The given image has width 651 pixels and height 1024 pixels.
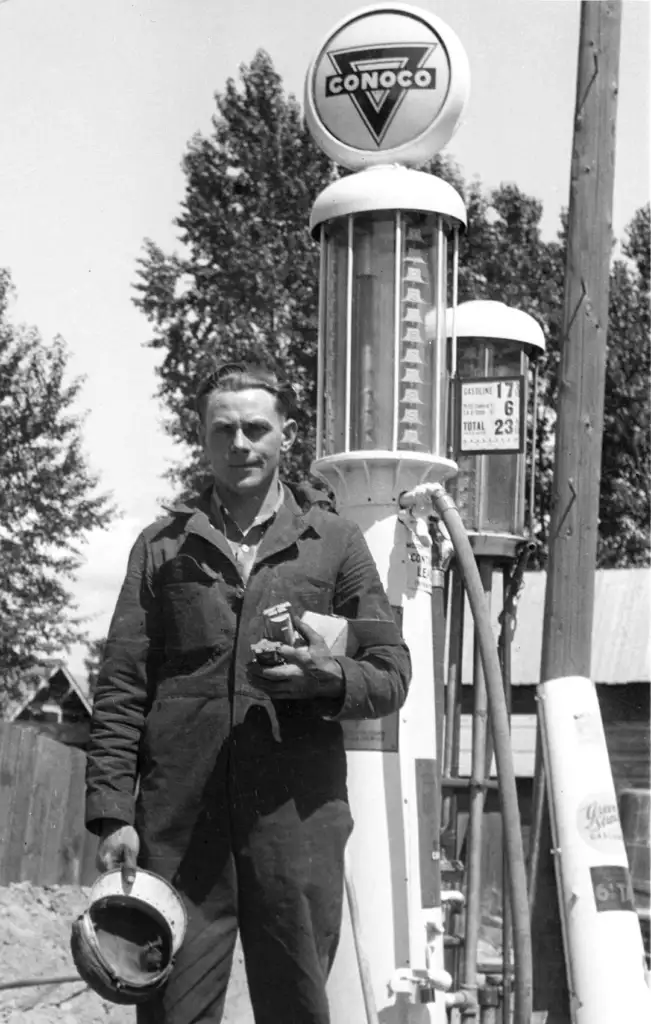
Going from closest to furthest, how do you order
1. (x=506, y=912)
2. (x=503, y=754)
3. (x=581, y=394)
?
1. (x=503, y=754)
2. (x=581, y=394)
3. (x=506, y=912)

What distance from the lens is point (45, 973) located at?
9789 millimetres

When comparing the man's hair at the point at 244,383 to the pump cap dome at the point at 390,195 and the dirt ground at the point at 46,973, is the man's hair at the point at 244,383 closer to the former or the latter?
the pump cap dome at the point at 390,195

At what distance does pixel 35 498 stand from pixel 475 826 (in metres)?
17.9

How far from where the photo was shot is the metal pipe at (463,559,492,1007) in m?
8.13

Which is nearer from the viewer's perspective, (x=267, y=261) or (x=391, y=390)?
(x=391, y=390)

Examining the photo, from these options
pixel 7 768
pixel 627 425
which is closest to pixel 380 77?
pixel 7 768

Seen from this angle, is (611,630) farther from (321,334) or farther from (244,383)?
(244,383)

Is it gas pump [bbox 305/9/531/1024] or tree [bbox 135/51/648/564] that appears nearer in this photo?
gas pump [bbox 305/9/531/1024]

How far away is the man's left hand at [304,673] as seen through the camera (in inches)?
145

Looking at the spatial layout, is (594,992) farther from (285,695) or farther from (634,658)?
(634,658)

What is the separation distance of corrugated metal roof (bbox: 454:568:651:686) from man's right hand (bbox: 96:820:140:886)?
51.7 ft

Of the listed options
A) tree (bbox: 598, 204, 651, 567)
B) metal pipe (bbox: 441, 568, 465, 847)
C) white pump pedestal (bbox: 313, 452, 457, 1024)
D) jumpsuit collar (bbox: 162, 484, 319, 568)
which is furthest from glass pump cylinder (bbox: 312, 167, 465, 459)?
tree (bbox: 598, 204, 651, 567)

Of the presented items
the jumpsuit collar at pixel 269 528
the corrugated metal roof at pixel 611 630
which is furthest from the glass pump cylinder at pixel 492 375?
the corrugated metal roof at pixel 611 630

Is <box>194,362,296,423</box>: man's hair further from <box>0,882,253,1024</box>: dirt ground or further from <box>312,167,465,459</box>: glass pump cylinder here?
<box>0,882,253,1024</box>: dirt ground
